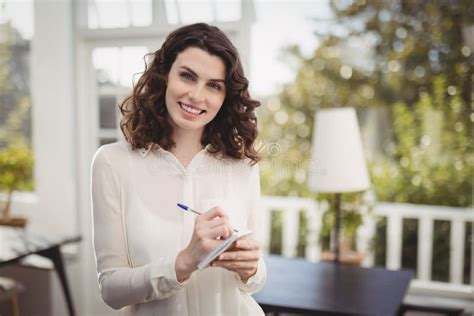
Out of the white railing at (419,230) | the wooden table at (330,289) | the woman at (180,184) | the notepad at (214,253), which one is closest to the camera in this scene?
the notepad at (214,253)

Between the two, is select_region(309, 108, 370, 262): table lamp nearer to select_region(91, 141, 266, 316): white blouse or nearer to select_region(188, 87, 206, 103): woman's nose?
select_region(91, 141, 266, 316): white blouse

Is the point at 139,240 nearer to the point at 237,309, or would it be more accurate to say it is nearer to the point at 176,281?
the point at 176,281

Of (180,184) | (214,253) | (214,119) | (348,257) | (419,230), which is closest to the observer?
(214,253)

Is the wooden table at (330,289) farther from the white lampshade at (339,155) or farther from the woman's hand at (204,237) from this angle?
the woman's hand at (204,237)

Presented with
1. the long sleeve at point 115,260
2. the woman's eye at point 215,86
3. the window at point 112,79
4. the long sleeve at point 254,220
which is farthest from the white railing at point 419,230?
the long sleeve at point 115,260

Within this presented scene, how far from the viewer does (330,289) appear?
6.36 feet

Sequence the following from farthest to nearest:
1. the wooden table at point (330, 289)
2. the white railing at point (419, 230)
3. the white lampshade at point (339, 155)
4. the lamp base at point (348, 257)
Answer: the white railing at point (419, 230), the lamp base at point (348, 257), the white lampshade at point (339, 155), the wooden table at point (330, 289)

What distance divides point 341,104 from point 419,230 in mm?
1153

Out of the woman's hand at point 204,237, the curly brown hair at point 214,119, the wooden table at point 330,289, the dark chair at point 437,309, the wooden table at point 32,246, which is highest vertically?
the curly brown hair at point 214,119

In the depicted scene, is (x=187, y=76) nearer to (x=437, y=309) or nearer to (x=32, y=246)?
(x=437, y=309)

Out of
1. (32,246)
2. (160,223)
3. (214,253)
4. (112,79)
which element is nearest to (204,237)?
(214,253)

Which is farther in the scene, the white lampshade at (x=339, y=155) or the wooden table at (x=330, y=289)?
the white lampshade at (x=339, y=155)

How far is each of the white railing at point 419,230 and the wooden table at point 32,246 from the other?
1.59 metres

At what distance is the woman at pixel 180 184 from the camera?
3.72 feet
